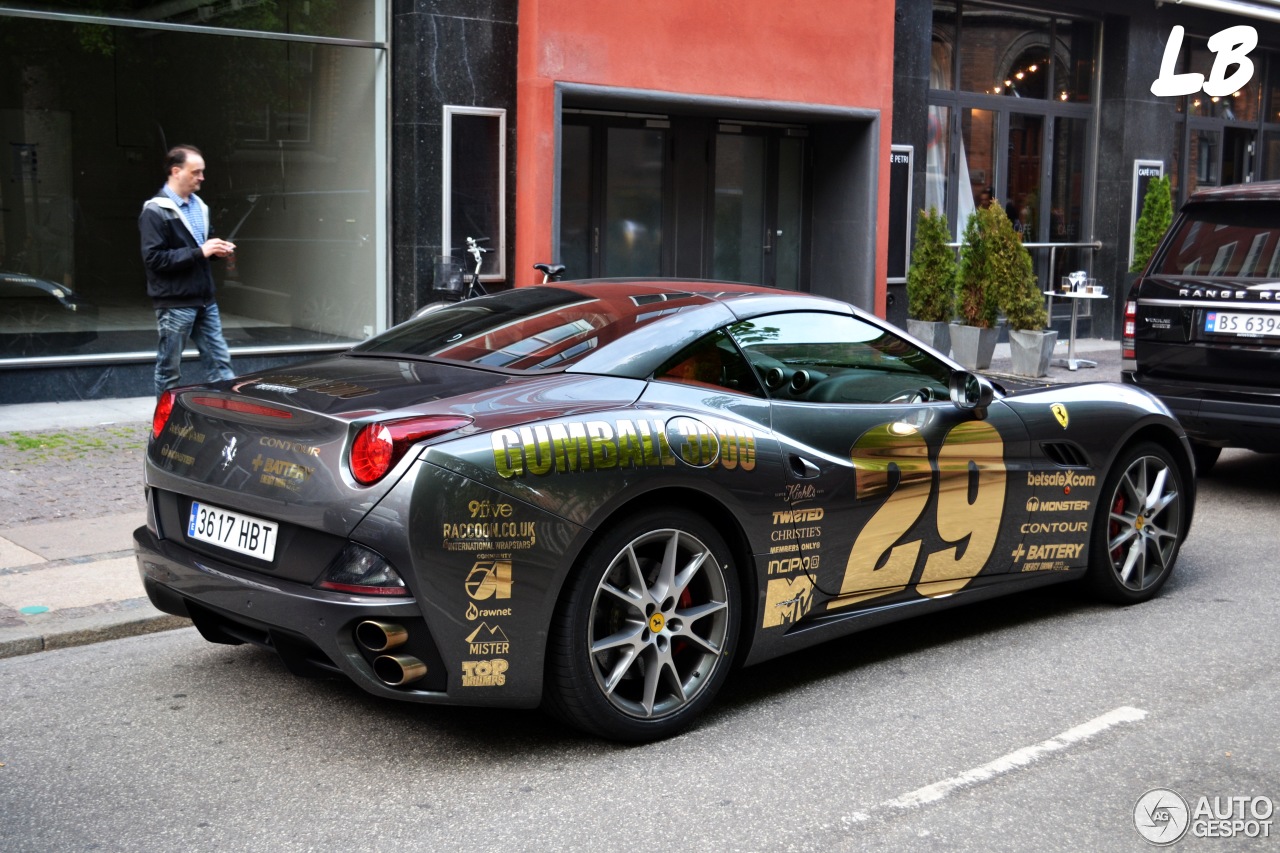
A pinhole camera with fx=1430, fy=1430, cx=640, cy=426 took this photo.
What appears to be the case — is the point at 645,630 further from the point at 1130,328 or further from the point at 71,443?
the point at 71,443

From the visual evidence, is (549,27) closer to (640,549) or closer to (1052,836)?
(640,549)

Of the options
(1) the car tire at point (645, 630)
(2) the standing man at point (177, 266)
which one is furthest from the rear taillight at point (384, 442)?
(2) the standing man at point (177, 266)

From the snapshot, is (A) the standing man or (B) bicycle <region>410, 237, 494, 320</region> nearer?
(A) the standing man

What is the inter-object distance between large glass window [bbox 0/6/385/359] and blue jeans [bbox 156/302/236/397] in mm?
2871

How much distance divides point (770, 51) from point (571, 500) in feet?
34.6

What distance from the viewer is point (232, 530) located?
4.42m

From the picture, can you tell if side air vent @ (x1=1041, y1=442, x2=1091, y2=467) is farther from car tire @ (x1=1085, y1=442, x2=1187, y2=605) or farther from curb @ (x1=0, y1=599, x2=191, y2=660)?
curb @ (x1=0, y1=599, x2=191, y2=660)

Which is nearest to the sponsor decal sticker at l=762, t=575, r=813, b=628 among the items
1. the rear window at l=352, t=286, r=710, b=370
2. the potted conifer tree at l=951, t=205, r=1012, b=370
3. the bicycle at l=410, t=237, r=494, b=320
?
the rear window at l=352, t=286, r=710, b=370

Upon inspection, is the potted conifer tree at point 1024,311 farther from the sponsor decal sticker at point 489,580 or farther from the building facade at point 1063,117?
the sponsor decal sticker at point 489,580

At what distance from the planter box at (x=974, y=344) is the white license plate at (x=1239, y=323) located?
593cm

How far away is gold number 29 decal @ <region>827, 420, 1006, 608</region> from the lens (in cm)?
519

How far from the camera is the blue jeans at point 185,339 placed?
878 centimetres

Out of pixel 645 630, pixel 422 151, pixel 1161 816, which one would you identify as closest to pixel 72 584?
pixel 645 630

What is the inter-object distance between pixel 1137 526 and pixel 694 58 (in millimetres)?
8138
